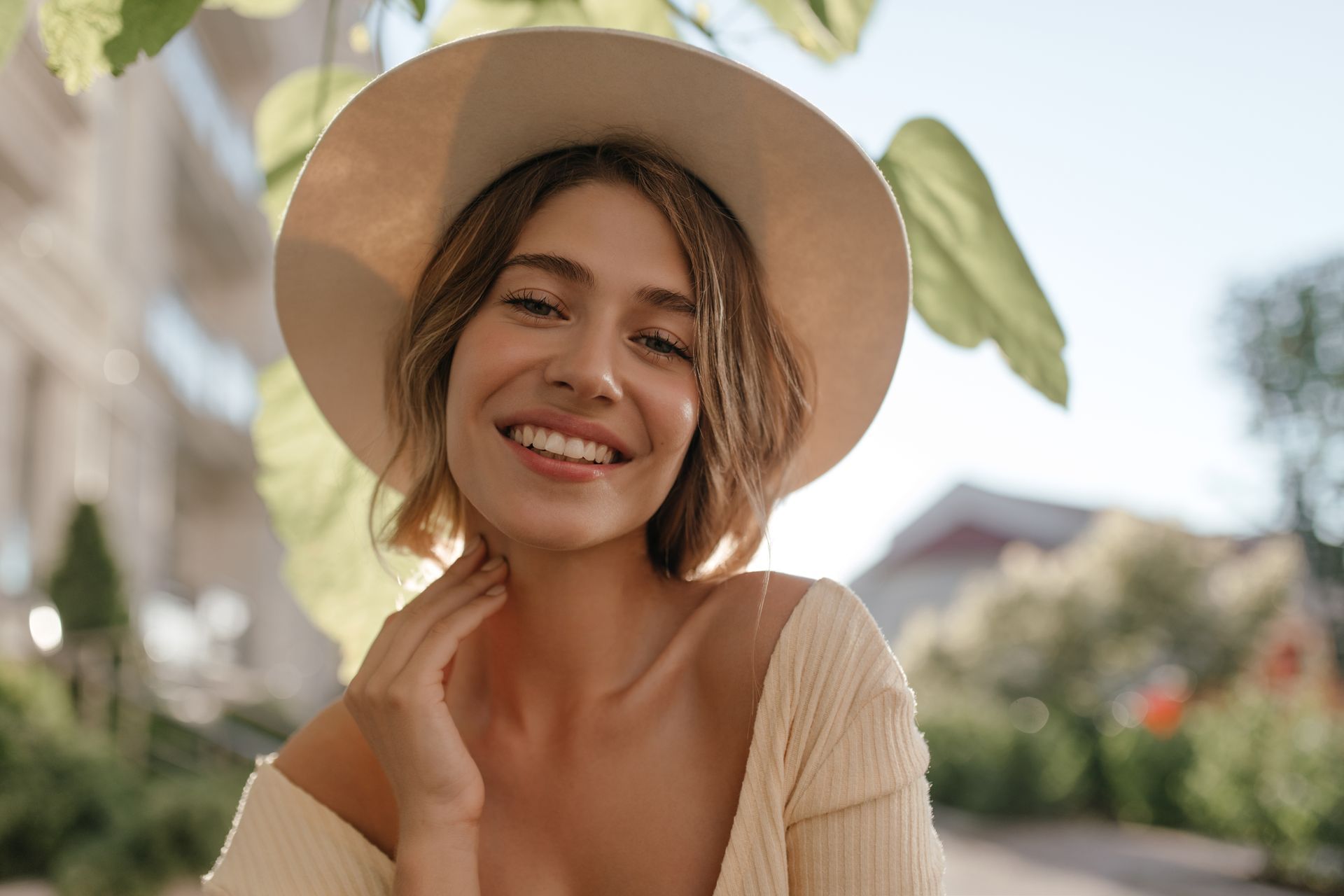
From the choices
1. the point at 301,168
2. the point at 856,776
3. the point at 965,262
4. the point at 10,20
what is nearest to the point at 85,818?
the point at 301,168

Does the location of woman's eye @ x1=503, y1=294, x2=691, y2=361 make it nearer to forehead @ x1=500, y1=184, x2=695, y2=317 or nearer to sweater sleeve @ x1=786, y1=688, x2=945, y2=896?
forehead @ x1=500, y1=184, x2=695, y2=317

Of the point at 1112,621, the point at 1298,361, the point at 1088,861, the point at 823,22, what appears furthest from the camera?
the point at 1298,361

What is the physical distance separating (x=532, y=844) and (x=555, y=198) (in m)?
0.78

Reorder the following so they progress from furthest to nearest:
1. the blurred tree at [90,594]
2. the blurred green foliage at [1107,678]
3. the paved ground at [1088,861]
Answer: the blurred green foliage at [1107,678] → the paved ground at [1088,861] → the blurred tree at [90,594]

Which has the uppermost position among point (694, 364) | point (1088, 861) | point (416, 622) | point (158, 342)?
point (158, 342)

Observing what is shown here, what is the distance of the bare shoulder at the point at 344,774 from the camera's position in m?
1.54

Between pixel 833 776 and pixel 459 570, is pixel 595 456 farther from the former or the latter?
pixel 833 776

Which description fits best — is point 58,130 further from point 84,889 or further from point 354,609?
point 354,609

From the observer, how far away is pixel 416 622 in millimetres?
1420

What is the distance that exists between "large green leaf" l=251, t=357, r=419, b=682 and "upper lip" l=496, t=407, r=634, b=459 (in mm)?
313

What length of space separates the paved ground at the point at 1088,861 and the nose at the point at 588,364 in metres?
11.7

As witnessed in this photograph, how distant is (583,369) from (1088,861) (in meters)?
15.0

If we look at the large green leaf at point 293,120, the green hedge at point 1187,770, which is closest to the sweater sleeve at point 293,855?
the large green leaf at point 293,120

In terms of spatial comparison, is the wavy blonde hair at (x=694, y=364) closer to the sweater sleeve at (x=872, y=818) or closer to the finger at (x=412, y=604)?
the finger at (x=412, y=604)
